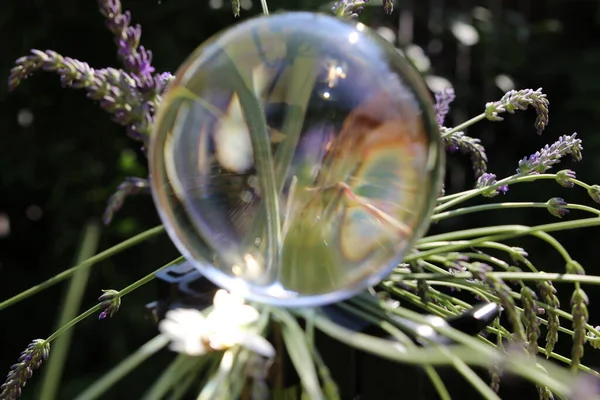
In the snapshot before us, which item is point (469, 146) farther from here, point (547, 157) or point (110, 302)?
point (110, 302)

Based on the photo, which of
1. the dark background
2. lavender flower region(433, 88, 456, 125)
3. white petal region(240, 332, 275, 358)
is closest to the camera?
white petal region(240, 332, 275, 358)

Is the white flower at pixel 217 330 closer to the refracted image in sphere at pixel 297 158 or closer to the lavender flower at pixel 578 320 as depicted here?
the refracted image in sphere at pixel 297 158

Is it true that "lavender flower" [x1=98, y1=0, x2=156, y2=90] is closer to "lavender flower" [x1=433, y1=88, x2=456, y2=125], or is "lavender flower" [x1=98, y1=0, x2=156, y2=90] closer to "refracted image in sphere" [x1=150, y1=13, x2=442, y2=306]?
"refracted image in sphere" [x1=150, y1=13, x2=442, y2=306]

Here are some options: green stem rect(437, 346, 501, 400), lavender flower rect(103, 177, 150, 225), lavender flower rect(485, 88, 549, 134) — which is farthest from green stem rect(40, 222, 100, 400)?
lavender flower rect(485, 88, 549, 134)

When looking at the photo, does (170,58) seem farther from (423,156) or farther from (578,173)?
(423,156)

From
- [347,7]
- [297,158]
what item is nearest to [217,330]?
[297,158]

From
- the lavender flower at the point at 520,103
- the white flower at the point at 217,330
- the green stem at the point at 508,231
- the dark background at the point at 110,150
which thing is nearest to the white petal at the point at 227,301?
the white flower at the point at 217,330
